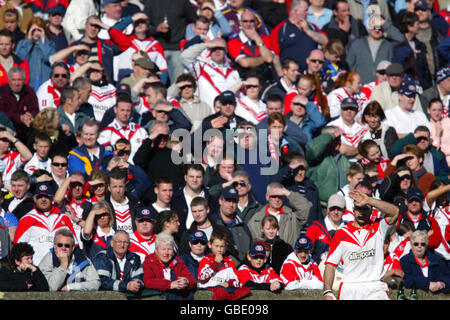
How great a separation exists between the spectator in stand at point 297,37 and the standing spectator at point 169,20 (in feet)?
4.70

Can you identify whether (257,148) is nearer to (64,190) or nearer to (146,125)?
(146,125)

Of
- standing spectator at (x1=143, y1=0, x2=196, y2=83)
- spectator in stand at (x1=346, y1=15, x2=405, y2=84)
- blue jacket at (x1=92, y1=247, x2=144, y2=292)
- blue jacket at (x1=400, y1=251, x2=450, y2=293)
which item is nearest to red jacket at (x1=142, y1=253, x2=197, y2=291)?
blue jacket at (x1=92, y1=247, x2=144, y2=292)

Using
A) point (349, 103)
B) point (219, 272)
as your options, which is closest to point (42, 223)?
point (219, 272)

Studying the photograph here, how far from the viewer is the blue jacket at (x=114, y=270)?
13.3m

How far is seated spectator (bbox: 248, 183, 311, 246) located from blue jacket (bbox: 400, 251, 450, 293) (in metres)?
1.49

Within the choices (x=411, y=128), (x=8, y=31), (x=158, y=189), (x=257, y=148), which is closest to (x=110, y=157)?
(x=158, y=189)

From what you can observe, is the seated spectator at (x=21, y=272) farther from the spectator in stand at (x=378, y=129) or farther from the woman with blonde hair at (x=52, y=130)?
the spectator in stand at (x=378, y=129)

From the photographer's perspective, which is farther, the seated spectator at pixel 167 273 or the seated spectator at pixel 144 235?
the seated spectator at pixel 144 235

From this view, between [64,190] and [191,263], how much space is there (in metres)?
2.02

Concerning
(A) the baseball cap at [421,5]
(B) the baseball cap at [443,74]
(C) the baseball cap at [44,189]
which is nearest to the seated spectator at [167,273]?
(C) the baseball cap at [44,189]

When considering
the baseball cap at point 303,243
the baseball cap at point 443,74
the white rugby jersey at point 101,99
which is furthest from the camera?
the baseball cap at point 443,74

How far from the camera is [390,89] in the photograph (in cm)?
1781

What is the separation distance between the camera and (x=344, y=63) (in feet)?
61.7

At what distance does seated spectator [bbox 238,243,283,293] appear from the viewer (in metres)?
13.5
